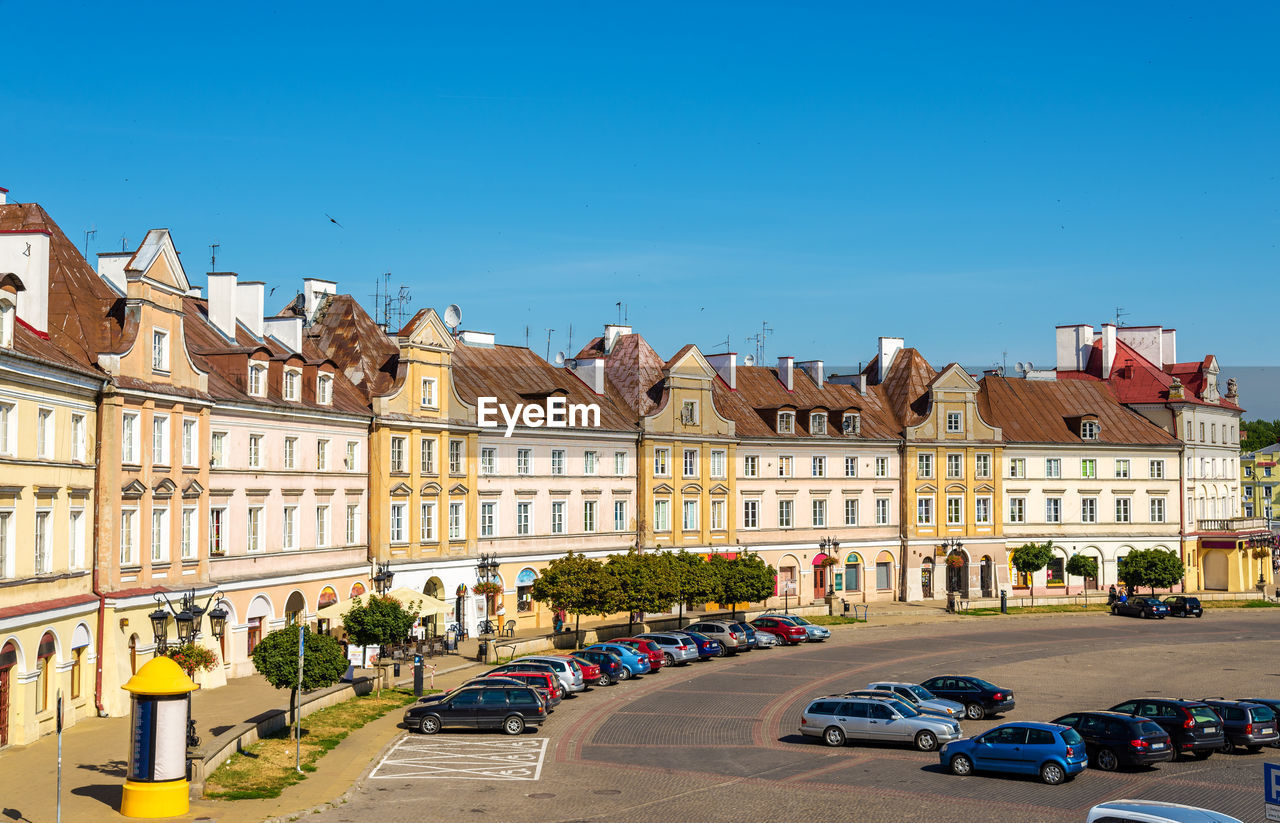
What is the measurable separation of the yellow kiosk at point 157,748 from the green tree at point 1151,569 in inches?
2956

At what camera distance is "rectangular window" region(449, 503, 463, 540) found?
74.4m

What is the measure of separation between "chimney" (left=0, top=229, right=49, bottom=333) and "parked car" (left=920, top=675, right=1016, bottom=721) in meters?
34.7

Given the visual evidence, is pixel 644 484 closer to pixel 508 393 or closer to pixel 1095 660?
pixel 508 393

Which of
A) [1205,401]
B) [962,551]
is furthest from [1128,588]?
[1205,401]

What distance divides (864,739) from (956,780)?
222 inches

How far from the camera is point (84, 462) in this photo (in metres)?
47.5

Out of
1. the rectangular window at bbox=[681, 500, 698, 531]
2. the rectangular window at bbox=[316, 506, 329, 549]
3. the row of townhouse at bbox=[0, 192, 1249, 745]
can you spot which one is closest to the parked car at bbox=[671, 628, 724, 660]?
the row of townhouse at bbox=[0, 192, 1249, 745]

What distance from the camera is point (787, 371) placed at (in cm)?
9825

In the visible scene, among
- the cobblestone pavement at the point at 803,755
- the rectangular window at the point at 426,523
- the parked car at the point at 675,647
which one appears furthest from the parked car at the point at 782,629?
the rectangular window at the point at 426,523

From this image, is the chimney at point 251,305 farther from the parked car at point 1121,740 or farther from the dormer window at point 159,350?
the parked car at point 1121,740

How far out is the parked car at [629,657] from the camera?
60406 mm

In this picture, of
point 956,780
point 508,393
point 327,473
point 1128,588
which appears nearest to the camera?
point 956,780

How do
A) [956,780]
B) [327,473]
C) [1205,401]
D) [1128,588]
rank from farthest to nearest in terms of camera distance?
[1205,401] < [1128,588] < [327,473] < [956,780]

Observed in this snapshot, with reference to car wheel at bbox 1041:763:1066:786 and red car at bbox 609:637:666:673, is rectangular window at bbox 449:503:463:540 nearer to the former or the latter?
red car at bbox 609:637:666:673
